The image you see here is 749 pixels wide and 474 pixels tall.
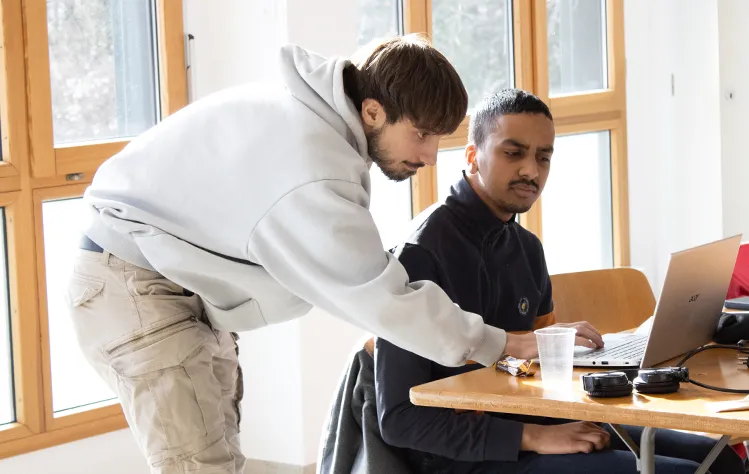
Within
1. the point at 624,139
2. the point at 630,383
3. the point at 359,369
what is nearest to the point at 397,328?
the point at 359,369

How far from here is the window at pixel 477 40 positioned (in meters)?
4.30

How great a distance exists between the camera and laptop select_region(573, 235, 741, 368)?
1.80 m

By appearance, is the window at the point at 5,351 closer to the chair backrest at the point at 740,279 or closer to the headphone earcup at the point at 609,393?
the headphone earcup at the point at 609,393

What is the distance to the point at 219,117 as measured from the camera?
1975 mm

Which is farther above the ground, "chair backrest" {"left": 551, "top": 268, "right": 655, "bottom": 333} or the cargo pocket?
the cargo pocket

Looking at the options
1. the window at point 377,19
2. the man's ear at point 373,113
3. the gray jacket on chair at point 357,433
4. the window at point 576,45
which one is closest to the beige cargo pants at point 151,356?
the gray jacket on chair at point 357,433

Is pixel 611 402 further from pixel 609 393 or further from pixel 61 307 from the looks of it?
pixel 61 307

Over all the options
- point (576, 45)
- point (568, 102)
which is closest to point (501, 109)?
point (568, 102)

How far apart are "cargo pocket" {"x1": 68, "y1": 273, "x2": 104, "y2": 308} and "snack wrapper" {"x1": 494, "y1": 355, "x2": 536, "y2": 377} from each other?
759 mm

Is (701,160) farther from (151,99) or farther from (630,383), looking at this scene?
(630,383)

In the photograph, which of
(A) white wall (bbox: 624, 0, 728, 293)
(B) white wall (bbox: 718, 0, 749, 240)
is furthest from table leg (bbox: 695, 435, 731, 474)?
(B) white wall (bbox: 718, 0, 749, 240)

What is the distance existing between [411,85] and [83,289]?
73 cm

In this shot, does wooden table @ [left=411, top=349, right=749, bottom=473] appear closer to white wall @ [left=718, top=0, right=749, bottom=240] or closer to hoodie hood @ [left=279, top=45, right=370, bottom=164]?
hoodie hood @ [left=279, top=45, right=370, bottom=164]

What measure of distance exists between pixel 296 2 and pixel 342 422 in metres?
1.75
